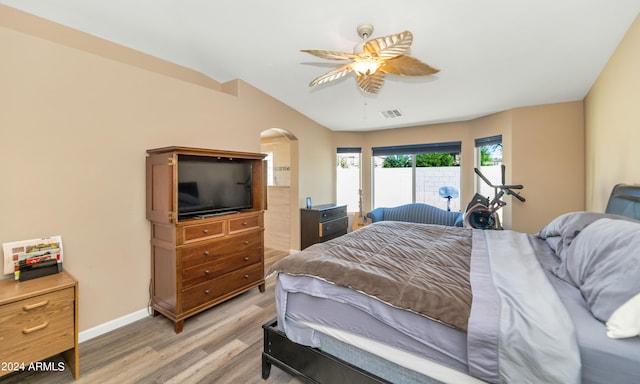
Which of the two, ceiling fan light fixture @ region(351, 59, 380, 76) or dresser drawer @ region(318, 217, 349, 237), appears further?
dresser drawer @ region(318, 217, 349, 237)

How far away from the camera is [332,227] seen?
4449mm

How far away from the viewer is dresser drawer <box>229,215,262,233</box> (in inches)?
106

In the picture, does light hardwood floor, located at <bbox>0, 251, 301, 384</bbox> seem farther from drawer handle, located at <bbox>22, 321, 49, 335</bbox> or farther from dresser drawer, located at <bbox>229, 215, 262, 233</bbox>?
dresser drawer, located at <bbox>229, 215, 262, 233</bbox>

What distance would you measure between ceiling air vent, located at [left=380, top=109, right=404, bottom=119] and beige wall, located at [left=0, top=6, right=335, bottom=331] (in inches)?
101

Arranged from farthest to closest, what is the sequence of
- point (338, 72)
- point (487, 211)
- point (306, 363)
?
point (487, 211), point (338, 72), point (306, 363)

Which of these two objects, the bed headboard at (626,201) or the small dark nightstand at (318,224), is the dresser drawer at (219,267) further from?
the bed headboard at (626,201)

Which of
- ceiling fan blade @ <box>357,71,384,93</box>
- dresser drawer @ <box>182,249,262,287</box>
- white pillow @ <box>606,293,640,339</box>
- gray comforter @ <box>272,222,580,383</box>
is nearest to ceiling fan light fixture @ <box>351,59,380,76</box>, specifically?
ceiling fan blade @ <box>357,71,384,93</box>

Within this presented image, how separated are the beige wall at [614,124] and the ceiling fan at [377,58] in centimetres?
148

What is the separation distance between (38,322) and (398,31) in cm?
328

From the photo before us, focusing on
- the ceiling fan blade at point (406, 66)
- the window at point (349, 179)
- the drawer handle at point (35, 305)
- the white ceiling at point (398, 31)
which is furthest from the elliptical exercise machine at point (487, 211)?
the drawer handle at point (35, 305)

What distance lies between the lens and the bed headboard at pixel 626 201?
5.62 feet

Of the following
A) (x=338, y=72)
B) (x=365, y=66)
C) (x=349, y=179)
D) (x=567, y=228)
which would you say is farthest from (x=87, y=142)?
(x=349, y=179)

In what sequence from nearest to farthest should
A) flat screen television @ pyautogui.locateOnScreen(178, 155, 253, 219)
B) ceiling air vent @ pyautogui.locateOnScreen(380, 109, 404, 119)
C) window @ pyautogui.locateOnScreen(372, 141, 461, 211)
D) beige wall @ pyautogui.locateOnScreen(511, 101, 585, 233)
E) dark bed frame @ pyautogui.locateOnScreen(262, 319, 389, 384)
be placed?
1. dark bed frame @ pyautogui.locateOnScreen(262, 319, 389, 384)
2. flat screen television @ pyautogui.locateOnScreen(178, 155, 253, 219)
3. beige wall @ pyautogui.locateOnScreen(511, 101, 585, 233)
4. ceiling air vent @ pyautogui.locateOnScreen(380, 109, 404, 119)
5. window @ pyautogui.locateOnScreen(372, 141, 461, 211)

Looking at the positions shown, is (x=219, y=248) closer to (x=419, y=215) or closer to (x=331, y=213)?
(x=331, y=213)
